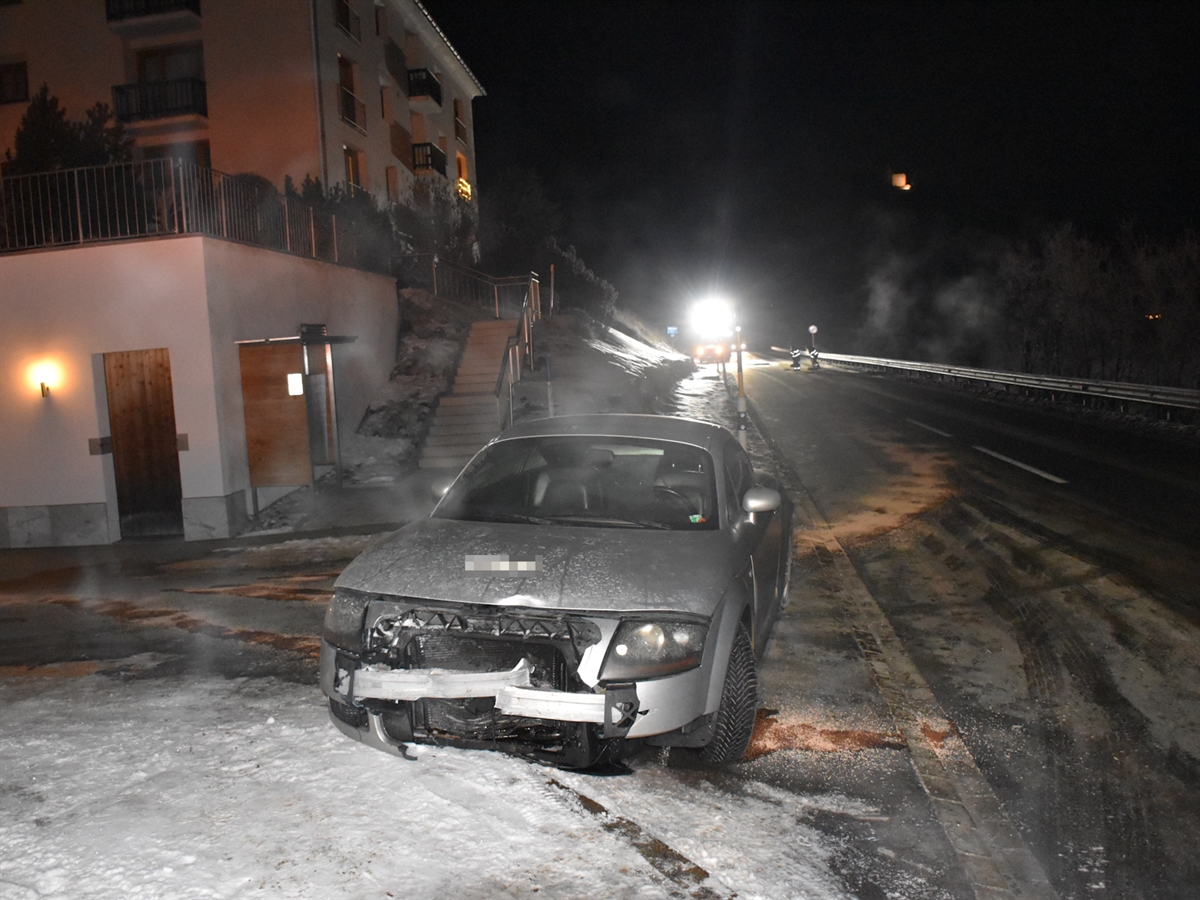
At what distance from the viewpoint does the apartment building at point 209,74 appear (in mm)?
25234

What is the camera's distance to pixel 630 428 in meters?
5.45

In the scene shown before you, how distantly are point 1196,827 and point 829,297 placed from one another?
4445 inches

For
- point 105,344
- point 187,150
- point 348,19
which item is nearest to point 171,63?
point 187,150

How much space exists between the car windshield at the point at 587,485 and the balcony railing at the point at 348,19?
26210mm

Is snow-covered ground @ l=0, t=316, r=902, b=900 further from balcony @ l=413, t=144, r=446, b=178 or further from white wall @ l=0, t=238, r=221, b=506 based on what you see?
balcony @ l=413, t=144, r=446, b=178

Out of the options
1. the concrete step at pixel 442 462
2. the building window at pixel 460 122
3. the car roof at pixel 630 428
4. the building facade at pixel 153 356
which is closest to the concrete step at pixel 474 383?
the concrete step at pixel 442 462

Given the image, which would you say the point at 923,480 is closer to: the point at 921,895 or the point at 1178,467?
the point at 1178,467

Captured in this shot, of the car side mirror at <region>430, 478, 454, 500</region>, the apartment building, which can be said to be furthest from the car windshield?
the apartment building

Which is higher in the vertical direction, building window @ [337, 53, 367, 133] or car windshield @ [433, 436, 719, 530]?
building window @ [337, 53, 367, 133]

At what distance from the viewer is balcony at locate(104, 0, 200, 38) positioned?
2515 cm

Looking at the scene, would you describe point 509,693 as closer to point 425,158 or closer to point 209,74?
point 209,74

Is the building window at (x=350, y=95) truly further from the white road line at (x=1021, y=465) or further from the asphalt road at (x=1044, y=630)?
the white road line at (x=1021, y=465)

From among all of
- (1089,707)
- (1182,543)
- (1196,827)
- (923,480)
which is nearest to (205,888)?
(1196,827)

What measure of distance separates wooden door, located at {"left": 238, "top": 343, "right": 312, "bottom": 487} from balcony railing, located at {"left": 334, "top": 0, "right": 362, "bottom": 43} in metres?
19.3
